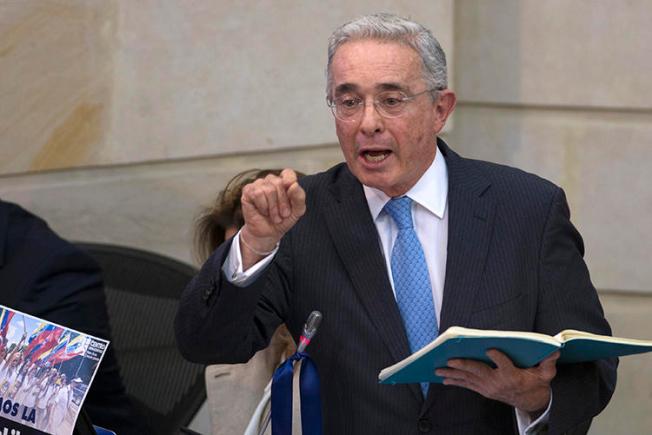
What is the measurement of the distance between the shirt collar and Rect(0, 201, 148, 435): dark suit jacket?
111 centimetres

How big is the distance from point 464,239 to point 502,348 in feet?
1.42

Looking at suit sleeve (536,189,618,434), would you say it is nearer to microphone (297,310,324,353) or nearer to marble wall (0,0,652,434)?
microphone (297,310,324,353)

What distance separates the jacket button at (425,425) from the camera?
9.53ft

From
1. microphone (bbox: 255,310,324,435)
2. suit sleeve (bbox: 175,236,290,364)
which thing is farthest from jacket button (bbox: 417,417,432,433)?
suit sleeve (bbox: 175,236,290,364)

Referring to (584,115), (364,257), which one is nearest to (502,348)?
(364,257)

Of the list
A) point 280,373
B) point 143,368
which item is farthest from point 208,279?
point 143,368

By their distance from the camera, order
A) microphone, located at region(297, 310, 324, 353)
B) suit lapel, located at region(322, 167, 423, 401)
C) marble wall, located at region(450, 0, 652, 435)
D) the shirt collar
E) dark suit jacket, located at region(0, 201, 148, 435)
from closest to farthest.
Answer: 1. microphone, located at region(297, 310, 324, 353)
2. suit lapel, located at region(322, 167, 423, 401)
3. the shirt collar
4. dark suit jacket, located at region(0, 201, 148, 435)
5. marble wall, located at region(450, 0, 652, 435)

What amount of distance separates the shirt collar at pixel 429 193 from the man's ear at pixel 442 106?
0.29 ft

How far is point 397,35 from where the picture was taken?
2.99m

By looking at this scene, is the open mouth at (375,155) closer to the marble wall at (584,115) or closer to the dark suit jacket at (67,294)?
the dark suit jacket at (67,294)

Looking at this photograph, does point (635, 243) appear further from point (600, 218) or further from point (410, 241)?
point (410, 241)

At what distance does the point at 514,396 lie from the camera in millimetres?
2783

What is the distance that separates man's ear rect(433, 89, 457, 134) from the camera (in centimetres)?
311

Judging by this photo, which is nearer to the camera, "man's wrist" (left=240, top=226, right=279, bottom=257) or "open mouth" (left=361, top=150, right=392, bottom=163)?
"man's wrist" (left=240, top=226, right=279, bottom=257)
